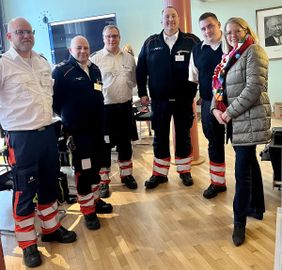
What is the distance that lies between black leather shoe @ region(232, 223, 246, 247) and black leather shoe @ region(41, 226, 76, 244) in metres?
1.16

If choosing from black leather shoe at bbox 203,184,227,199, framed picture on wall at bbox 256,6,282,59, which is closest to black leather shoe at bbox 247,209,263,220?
black leather shoe at bbox 203,184,227,199

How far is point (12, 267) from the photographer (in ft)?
7.83

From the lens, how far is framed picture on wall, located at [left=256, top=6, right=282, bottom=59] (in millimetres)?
6324

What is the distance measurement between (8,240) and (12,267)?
44 cm

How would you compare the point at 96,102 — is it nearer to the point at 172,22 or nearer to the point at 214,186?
the point at 172,22

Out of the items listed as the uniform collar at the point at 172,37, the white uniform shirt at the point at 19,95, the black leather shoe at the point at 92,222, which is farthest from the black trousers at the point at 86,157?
the uniform collar at the point at 172,37

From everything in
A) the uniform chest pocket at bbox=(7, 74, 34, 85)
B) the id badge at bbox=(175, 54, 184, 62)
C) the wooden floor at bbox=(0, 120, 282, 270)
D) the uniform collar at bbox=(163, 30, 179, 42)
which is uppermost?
the uniform collar at bbox=(163, 30, 179, 42)

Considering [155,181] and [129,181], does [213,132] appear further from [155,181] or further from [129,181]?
[129,181]

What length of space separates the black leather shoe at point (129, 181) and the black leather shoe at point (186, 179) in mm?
490

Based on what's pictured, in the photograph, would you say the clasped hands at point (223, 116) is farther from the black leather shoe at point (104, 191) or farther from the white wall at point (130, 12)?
the white wall at point (130, 12)

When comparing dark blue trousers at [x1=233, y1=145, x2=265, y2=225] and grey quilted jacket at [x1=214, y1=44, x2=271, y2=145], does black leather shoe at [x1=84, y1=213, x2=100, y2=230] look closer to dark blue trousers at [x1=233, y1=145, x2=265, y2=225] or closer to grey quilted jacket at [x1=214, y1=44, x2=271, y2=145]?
dark blue trousers at [x1=233, y1=145, x2=265, y2=225]

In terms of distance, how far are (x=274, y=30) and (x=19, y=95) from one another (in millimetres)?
5455

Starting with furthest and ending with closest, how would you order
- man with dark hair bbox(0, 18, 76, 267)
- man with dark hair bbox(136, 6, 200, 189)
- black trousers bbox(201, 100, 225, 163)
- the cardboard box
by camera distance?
the cardboard box → man with dark hair bbox(136, 6, 200, 189) → black trousers bbox(201, 100, 225, 163) → man with dark hair bbox(0, 18, 76, 267)

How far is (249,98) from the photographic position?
219 centimetres
